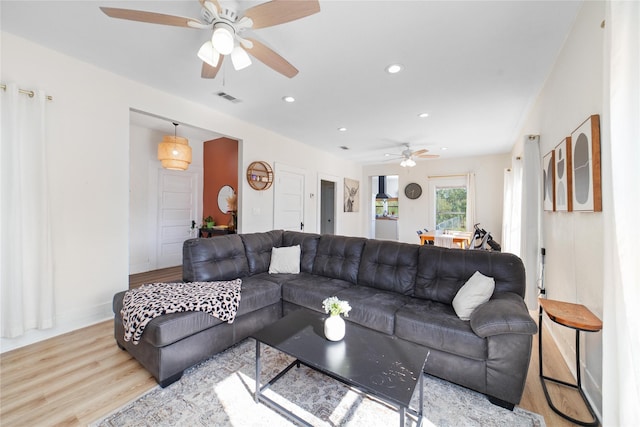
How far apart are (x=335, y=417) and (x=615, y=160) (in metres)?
1.89

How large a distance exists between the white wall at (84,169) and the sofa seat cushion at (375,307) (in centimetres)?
263

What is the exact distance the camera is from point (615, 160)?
1.04 m

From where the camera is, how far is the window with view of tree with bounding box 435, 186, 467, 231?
6.77 meters

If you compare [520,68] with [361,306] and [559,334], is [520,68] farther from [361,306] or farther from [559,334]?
[361,306]

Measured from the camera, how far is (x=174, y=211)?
545 cm

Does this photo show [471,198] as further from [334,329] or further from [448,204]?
[334,329]

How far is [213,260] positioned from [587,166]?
3216 mm

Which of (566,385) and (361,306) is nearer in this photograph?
(566,385)

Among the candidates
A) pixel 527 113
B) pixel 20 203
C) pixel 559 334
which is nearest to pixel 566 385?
pixel 559 334

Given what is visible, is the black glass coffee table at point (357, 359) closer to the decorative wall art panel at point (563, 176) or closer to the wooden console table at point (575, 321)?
the wooden console table at point (575, 321)

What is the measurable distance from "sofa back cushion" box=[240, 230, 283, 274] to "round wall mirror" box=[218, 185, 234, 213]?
7.89 feet

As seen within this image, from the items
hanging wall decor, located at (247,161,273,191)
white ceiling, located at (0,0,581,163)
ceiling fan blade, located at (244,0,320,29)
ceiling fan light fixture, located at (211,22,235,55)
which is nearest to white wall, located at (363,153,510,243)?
white ceiling, located at (0,0,581,163)

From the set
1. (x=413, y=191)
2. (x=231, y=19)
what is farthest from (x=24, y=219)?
(x=413, y=191)

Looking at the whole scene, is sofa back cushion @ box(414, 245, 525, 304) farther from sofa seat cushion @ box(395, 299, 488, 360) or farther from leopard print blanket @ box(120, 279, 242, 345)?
leopard print blanket @ box(120, 279, 242, 345)
